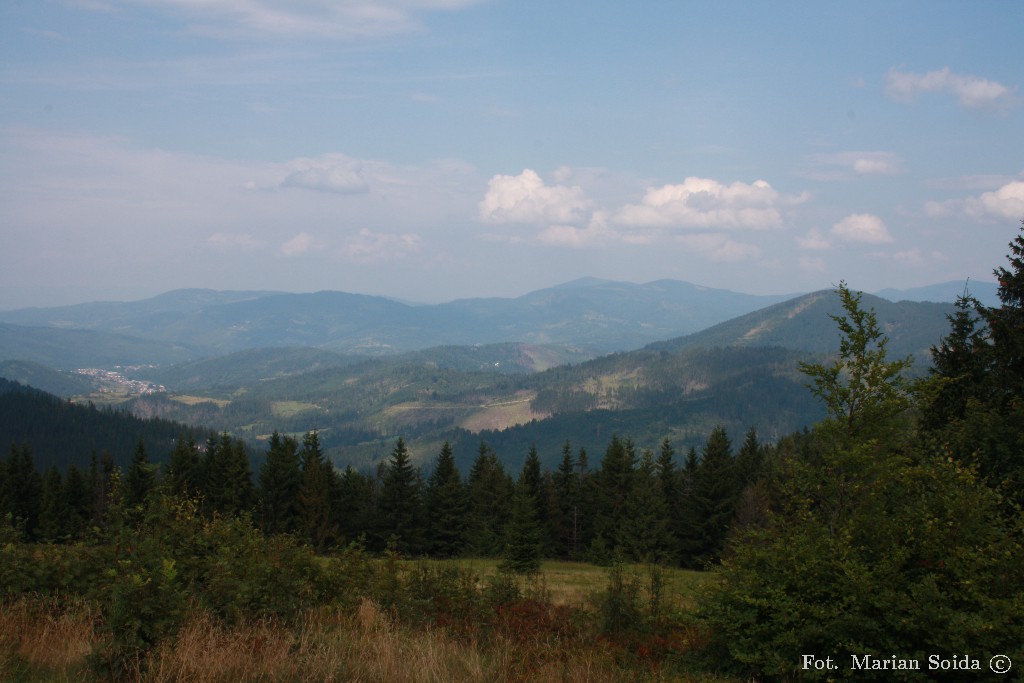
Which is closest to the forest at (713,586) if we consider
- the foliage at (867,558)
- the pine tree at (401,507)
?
the foliage at (867,558)

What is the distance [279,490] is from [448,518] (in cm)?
1624

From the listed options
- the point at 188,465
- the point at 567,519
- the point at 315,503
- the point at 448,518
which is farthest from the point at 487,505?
the point at 188,465

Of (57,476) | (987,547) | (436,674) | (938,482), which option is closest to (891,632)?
(987,547)

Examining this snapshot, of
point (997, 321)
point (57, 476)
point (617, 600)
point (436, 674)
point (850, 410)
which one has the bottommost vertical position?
point (57, 476)

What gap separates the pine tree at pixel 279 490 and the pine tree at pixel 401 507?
8.14 m

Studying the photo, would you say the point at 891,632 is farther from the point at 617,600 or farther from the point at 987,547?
the point at 617,600

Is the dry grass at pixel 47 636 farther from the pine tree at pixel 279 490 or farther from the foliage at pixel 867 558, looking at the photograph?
the pine tree at pixel 279 490

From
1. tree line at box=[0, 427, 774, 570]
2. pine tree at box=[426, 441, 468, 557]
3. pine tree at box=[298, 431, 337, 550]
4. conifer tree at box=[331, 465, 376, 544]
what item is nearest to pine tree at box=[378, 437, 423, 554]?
tree line at box=[0, 427, 774, 570]

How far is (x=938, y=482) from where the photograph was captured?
1152cm

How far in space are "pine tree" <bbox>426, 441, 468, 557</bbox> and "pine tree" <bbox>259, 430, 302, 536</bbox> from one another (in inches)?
511

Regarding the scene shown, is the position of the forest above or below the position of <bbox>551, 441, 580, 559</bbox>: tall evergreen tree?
above

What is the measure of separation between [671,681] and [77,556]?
31.5 ft

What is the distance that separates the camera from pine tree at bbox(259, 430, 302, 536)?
58469 mm

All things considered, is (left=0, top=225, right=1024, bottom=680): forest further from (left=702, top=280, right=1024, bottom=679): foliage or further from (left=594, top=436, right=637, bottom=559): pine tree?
(left=594, top=436, right=637, bottom=559): pine tree
